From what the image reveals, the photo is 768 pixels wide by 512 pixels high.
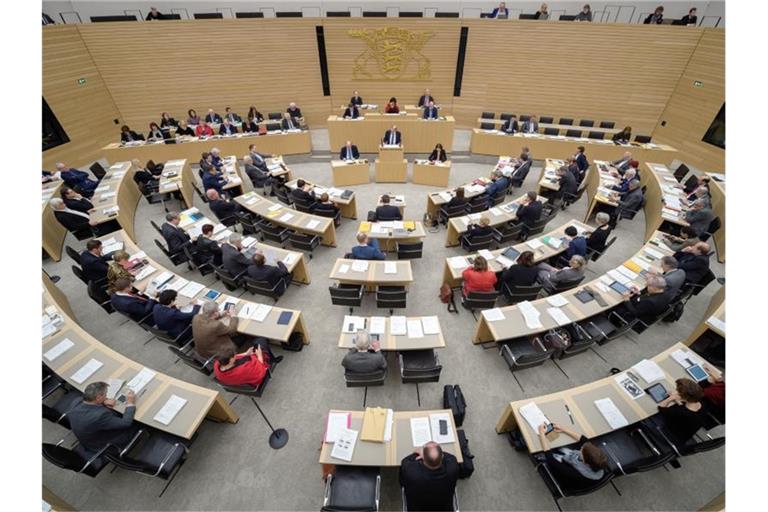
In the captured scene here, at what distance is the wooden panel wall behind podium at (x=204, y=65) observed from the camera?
13109 mm

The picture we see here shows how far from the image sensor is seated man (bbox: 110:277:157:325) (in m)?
5.34

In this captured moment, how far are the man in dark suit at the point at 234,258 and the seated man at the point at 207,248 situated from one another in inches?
13.8

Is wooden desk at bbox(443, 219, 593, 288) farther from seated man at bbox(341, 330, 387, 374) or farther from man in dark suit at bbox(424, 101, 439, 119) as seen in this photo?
man in dark suit at bbox(424, 101, 439, 119)

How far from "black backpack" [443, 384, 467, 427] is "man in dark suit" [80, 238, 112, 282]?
709 centimetres

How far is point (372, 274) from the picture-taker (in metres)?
6.37

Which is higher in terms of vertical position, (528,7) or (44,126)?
(528,7)

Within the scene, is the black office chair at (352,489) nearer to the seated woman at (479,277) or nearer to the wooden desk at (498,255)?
the seated woman at (479,277)

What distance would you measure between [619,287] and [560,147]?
8.54m

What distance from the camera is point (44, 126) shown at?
11.7 meters

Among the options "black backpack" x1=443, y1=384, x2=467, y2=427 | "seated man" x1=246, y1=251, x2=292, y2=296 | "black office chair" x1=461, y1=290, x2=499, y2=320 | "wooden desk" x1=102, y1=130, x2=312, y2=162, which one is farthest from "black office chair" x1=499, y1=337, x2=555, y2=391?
"wooden desk" x1=102, y1=130, x2=312, y2=162

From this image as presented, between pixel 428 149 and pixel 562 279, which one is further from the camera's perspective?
pixel 428 149

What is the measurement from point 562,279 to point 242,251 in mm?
6672

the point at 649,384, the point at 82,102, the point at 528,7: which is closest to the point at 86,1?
the point at 82,102

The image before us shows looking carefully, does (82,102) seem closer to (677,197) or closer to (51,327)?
(51,327)
